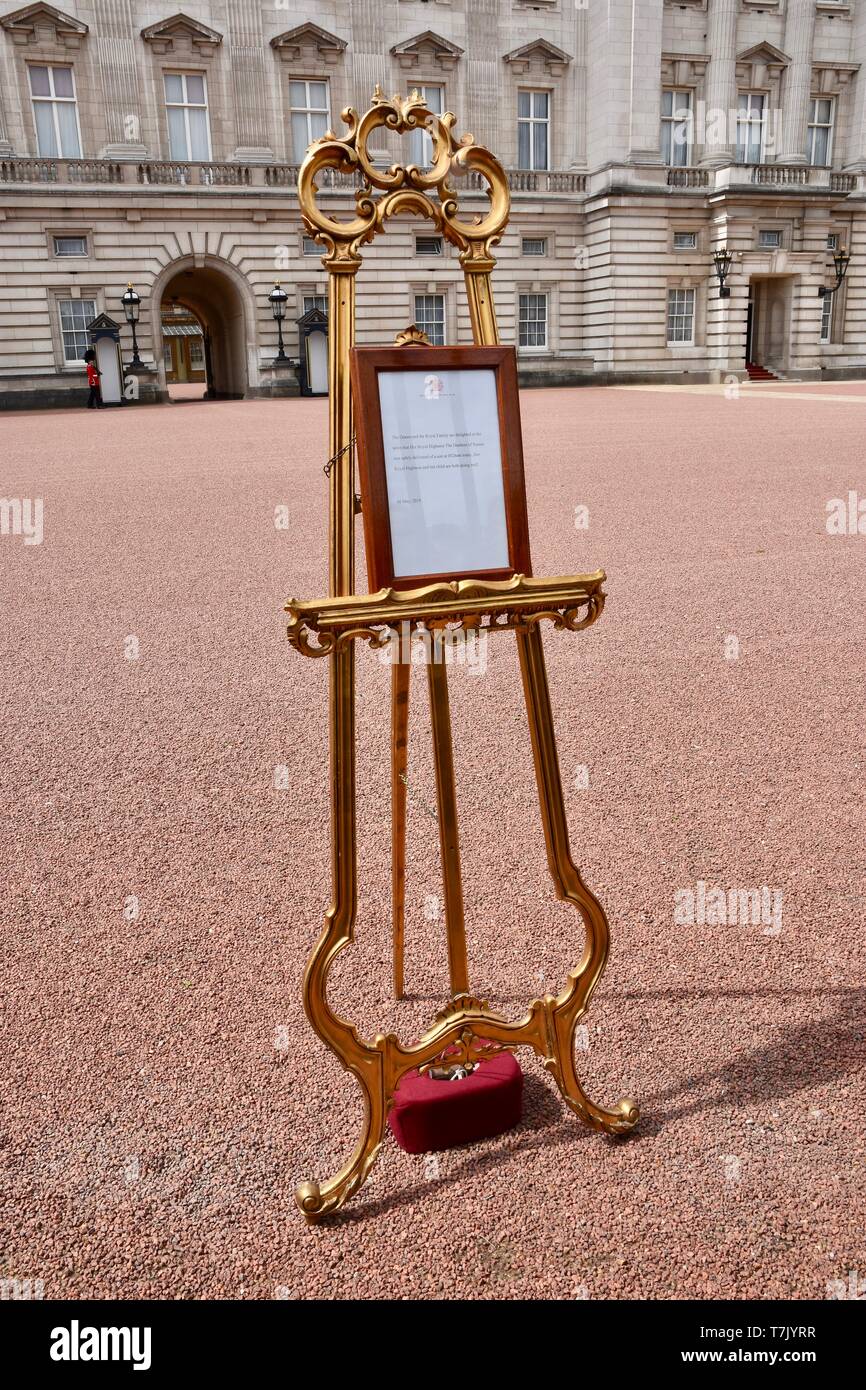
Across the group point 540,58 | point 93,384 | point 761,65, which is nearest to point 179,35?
point 93,384

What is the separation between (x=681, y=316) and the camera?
3531cm

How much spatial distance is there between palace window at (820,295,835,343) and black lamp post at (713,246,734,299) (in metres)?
4.96

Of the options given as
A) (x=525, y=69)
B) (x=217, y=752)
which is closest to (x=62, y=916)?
(x=217, y=752)

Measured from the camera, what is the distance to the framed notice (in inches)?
84.7

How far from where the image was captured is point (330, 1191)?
7.52 ft

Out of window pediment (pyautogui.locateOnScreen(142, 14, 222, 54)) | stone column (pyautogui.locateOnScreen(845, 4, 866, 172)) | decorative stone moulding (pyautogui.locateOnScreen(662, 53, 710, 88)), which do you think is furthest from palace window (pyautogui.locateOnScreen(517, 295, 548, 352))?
stone column (pyautogui.locateOnScreen(845, 4, 866, 172))

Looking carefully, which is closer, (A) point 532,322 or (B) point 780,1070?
(B) point 780,1070

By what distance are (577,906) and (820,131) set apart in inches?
1656

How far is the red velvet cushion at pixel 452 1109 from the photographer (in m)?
2.51

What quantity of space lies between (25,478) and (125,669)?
27.7 feet

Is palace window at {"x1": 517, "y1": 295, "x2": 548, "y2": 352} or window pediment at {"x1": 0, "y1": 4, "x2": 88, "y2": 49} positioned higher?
window pediment at {"x1": 0, "y1": 4, "x2": 88, "y2": 49}

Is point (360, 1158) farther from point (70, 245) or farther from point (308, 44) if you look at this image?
point (308, 44)

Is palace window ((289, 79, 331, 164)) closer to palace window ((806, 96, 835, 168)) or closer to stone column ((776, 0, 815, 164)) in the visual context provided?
stone column ((776, 0, 815, 164))

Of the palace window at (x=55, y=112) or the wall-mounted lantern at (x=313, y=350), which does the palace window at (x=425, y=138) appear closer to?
the wall-mounted lantern at (x=313, y=350)
